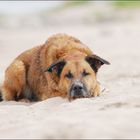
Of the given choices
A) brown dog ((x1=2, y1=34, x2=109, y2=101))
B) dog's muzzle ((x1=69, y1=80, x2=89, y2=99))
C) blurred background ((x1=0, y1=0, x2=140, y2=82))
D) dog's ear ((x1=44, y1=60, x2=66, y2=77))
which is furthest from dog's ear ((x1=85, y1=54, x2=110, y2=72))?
blurred background ((x1=0, y1=0, x2=140, y2=82))

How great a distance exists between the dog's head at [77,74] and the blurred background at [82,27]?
404 centimetres

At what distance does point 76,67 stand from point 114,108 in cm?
220

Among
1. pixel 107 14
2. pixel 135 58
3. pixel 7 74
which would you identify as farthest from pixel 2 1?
pixel 7 74

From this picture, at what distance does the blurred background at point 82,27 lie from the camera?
23.5 metres

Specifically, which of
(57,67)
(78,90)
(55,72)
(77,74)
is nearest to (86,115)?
(78,90)

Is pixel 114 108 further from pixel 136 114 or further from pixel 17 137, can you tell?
pixel 17 137

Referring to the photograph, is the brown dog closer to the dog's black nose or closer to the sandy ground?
the dog's black nose

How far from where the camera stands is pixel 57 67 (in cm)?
1218

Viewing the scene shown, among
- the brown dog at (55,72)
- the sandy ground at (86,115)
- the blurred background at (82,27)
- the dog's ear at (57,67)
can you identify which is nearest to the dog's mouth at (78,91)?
the brown dog at (55,72)

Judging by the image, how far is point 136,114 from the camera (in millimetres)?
9258

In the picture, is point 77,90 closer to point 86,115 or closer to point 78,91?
point 78,91

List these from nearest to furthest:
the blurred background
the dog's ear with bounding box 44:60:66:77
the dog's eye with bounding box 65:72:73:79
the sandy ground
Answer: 1. the sandy ground
2. the dog's eye with bounding box 65:72:73:79
3. the dog's ear with bounding box 44:60:66:77
4. the blurred background

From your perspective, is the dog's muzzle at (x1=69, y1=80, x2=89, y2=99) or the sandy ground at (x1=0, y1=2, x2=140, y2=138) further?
the dog's muzzle at (x1=69, y1=80, x2=89, y2=99)

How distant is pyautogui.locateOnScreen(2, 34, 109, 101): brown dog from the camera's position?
467 inches
